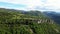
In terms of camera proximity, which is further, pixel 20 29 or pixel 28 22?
pixel 28 22

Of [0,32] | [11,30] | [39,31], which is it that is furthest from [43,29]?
[0,32]

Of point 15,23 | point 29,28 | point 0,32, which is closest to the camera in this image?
point 0,32

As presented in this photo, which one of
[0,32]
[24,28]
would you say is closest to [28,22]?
[24,28]

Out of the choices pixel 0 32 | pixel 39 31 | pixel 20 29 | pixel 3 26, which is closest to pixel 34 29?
pixel 39 31

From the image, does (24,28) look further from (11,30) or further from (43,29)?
(43,29)

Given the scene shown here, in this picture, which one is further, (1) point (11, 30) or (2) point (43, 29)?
(2) point (43, 29)

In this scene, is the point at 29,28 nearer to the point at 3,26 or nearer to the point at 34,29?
the point at 34,29

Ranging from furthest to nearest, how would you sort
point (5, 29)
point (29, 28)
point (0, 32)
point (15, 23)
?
point (15, 23)
point (29, 28)
point (5, 29)
point (0, 32)

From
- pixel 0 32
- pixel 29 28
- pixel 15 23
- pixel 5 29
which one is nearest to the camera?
pixel 0 32
